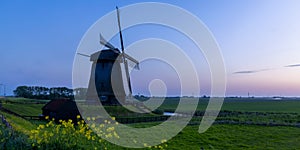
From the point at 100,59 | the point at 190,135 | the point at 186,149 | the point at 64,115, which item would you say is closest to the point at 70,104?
the point at 64,115

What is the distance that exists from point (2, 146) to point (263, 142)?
1175 cm

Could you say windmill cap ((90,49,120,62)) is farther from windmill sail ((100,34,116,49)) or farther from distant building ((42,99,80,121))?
distant building ((42,99,80,121))

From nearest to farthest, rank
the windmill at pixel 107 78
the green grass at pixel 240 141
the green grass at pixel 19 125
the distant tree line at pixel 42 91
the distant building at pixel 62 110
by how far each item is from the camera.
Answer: the green grass at pixel 19 125, the green grass at pixel 240 141, the distant building at pixel 62 110, the windmill at pixel 107 78, the distant tree line at pixel 42 91

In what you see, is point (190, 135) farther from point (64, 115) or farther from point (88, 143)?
point (64, 115)

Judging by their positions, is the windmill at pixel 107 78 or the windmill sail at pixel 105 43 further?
the windmill sail at pixel 105 43

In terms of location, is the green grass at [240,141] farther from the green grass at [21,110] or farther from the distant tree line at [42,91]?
the distant tree line at [42,91]

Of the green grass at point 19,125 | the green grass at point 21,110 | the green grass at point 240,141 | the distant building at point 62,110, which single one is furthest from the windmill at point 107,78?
the green grass at point 240,141

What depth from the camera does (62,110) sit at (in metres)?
Answer: 25.9

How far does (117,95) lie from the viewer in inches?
1072

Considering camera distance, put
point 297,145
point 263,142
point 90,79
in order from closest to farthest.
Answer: point 297,145 → point 263,142 → point 90,79

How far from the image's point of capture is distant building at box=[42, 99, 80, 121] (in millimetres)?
25353

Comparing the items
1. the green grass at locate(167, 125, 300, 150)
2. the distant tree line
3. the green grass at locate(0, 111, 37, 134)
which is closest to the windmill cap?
the green grass at locate(0, 111, 37, 134)

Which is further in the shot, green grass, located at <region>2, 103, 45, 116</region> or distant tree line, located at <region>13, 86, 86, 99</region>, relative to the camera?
distant tree line, located at <region>13, 86, 86, 99</region>

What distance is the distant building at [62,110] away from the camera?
83.2 feet
